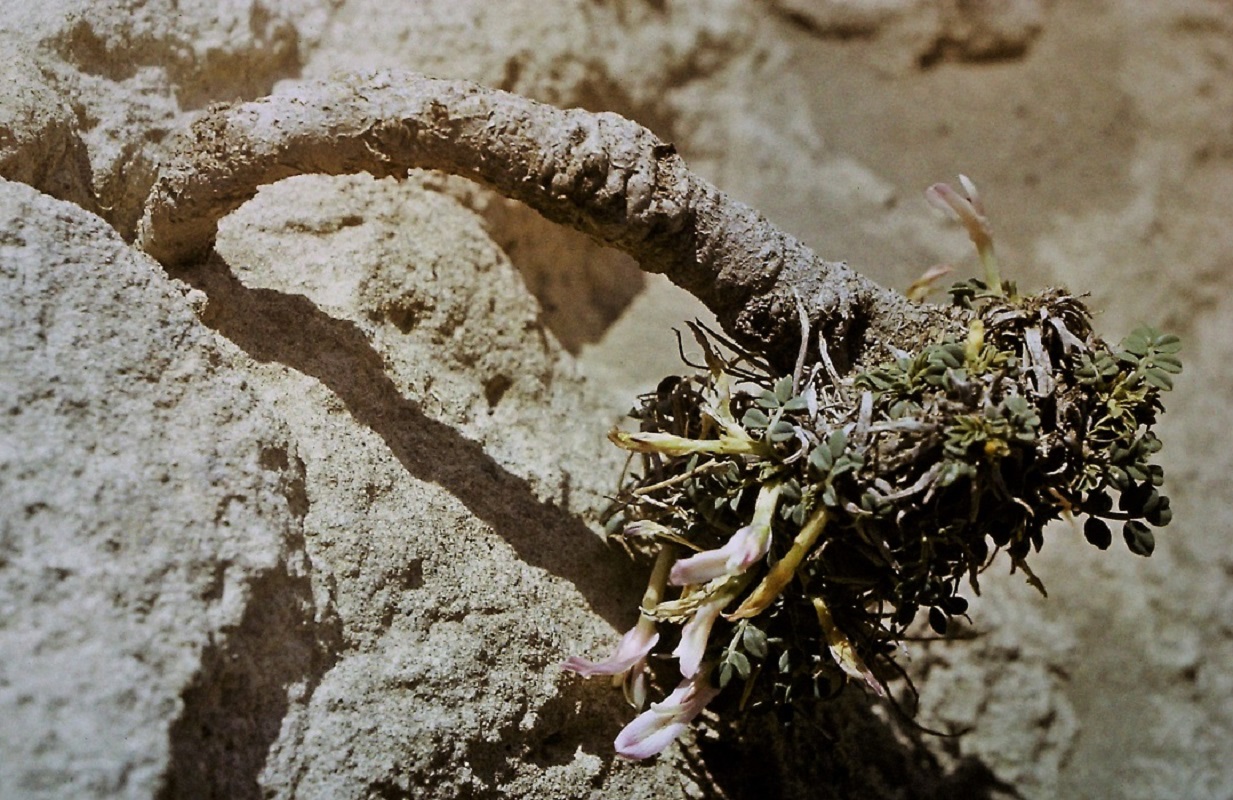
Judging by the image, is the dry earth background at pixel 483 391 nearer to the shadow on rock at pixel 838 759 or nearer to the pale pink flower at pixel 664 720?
the shadow on rock at pixel 838 759

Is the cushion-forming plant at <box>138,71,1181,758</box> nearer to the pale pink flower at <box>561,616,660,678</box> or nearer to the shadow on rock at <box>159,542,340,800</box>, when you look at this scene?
the pale pink flower at <box>561,616,660,678</box>

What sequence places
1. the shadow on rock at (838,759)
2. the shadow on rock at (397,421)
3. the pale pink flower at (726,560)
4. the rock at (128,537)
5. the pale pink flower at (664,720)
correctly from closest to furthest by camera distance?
the rock at (128,537) < the pale pink flower at (726,560) < the pale pink flower at (664,720) < the shadow on rock at (397,421) < the shadow on rock at (838,759)

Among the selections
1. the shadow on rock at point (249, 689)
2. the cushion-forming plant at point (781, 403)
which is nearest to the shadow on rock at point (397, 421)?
the cushion-forming plant at point (781, 403)

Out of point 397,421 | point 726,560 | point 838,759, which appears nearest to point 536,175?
point 397,421

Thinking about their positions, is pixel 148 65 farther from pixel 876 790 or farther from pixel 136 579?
pixel 876 790

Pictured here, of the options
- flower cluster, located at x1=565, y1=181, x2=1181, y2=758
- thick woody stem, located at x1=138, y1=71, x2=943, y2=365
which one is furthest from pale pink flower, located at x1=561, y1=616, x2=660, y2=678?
thick woody stem, located at x1=138, y1=71, x2=943, y2=365

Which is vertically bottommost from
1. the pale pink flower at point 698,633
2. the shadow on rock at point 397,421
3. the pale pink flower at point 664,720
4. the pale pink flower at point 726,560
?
the pale pink flower at point 664,720

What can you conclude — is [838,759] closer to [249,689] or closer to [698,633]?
[698,633]

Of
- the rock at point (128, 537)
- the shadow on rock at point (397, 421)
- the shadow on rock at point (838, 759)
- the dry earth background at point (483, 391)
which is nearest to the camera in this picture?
the rock at point (128, 537)
